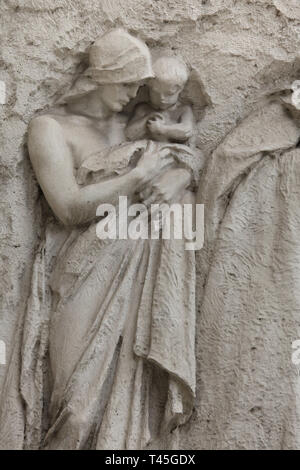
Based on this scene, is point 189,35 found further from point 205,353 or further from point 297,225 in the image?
point 205,353

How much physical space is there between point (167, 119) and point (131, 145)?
0.56ft

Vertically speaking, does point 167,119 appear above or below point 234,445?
above

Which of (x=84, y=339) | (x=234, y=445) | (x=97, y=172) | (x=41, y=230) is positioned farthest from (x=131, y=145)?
(x=234, y=445)

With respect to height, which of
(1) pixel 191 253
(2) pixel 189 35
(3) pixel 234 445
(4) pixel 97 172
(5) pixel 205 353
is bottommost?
(3) pixel 234 445

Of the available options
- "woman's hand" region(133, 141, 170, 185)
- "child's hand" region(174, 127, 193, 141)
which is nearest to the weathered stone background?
"child's hand" region(174, 127, 193, 141)

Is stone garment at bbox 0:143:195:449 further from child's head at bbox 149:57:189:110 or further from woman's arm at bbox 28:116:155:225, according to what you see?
child's head at bbox 149:57:189:110

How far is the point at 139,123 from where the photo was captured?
3.61m

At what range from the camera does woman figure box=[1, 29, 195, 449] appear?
10.8ft

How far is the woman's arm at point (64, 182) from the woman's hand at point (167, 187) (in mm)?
54

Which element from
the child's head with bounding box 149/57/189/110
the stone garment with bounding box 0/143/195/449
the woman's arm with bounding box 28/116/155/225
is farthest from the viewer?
the child's head with bounding box 149/57/189/110

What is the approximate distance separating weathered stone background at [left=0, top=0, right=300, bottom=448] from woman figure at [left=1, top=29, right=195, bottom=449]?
7 cm

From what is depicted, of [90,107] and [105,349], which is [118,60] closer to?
[90,107]

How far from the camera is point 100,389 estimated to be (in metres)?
3.29

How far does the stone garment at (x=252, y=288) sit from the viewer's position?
3.33m
